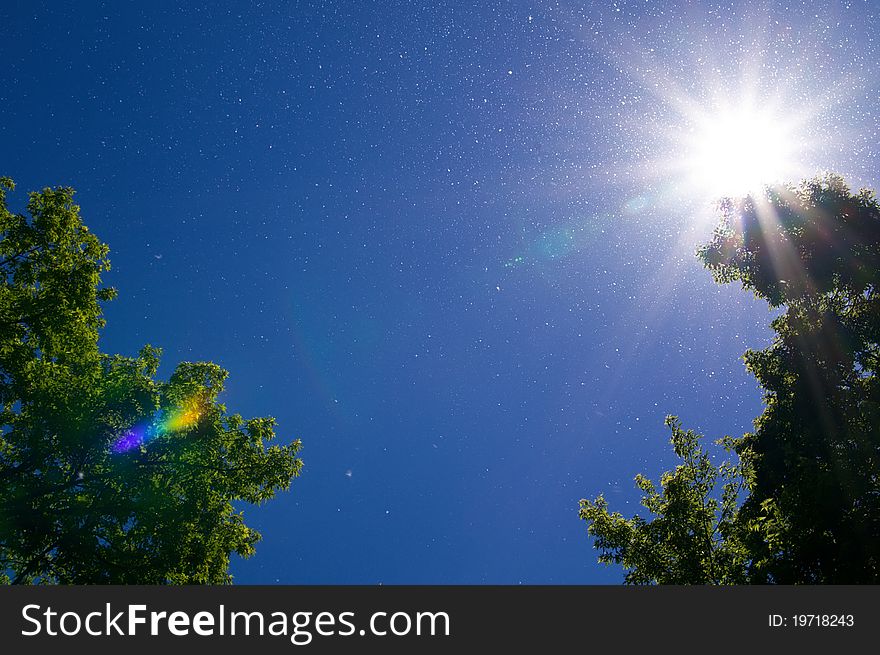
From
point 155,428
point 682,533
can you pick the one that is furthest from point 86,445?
point 682,533

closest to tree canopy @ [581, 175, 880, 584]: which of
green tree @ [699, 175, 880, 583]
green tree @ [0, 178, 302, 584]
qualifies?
green tree @ [699, 175, 880, 583]

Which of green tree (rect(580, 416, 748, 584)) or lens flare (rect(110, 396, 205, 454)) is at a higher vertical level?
lens flare (rect(110, 396, 205, 454))

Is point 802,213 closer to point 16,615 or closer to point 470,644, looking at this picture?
point 470,644

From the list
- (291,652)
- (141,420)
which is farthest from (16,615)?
(141,420)

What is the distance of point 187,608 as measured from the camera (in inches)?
256

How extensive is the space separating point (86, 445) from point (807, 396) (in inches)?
689

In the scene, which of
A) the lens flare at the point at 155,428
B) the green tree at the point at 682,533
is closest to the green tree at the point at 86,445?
the lens flare at the point at 155,428

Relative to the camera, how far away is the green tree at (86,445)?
36.8ft

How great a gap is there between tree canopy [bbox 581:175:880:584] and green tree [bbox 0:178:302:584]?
1036cm

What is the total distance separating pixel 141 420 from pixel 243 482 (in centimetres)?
318

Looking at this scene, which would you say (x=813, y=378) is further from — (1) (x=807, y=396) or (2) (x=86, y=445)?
(2) (x=86, y=445)

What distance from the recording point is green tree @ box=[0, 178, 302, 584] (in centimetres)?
1122

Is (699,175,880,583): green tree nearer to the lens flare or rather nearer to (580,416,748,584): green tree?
(580,416,748,584): green tree

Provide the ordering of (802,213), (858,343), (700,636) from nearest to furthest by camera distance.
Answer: (700,636) → (858,343) → (802,213)
